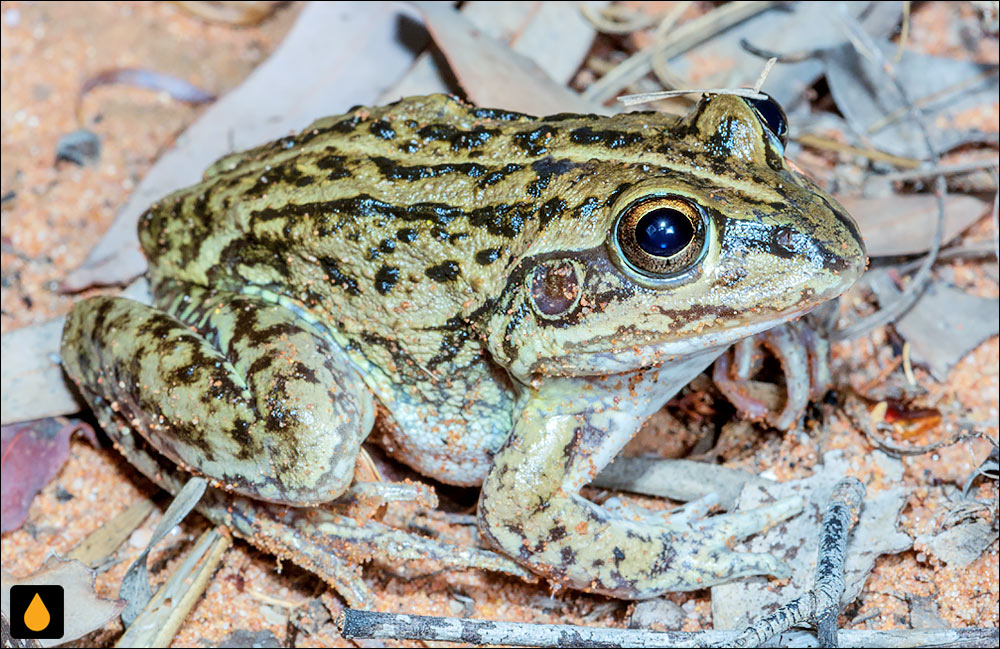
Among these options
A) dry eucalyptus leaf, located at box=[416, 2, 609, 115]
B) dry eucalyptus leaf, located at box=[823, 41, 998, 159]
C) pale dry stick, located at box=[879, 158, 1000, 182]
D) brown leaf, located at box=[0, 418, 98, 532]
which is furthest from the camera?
dry eucalyptus leaf, located at box=[823, 41, 998, 159]

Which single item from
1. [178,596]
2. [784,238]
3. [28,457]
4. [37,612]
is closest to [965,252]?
[784,238]

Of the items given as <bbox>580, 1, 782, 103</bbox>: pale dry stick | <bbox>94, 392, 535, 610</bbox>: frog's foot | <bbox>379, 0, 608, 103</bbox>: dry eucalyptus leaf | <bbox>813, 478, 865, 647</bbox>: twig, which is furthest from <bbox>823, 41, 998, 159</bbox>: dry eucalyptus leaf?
<bbox>94, 392, 535, 610</bbox>: frog's foot

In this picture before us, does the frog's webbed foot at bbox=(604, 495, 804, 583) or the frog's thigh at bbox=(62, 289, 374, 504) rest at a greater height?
the frog's webbed foot at bbox=(604, 495, 804, 583)

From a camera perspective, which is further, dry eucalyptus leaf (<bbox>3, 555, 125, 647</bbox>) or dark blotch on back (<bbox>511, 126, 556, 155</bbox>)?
dry eucalyptus leaf (<bbox>3, 555, 125, 647</bbox>)

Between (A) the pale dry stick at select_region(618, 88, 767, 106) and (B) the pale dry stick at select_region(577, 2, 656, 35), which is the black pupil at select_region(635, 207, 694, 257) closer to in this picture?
(A) the pale dry stick at select_region(618, 88, 767, 106)

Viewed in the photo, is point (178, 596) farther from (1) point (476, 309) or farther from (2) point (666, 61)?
(2) point (666, 61)

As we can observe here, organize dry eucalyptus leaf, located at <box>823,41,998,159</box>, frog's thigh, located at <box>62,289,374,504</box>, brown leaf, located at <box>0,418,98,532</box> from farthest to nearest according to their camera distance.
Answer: dry eucalyptus leaf, located at <box>823,41,998,159</box>
brown leaf, located at <box>0,418,98,532</box>
frog's thigh, located at <box>62,289,374,504</box>
